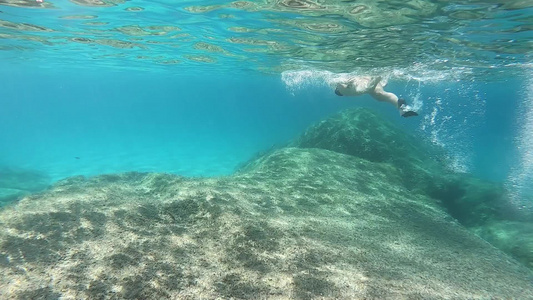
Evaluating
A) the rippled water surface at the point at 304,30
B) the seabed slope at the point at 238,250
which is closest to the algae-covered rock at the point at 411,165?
the seabed slope at the point at 238,250

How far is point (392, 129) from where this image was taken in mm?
17719

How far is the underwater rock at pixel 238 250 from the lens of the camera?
11.6 ft

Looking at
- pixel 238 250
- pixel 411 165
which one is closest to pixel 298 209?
pixel 238 250

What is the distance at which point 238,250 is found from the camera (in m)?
4.42

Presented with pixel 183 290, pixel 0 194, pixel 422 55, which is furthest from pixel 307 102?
pixel 183 290

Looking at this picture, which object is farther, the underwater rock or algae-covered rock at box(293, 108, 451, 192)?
algae-covered rock at box(293, 108, 451, 192)

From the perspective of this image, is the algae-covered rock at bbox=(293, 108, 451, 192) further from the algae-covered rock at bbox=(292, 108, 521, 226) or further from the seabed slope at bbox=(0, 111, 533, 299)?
the seabed slope at bbox=(0, 111, 533, 299)

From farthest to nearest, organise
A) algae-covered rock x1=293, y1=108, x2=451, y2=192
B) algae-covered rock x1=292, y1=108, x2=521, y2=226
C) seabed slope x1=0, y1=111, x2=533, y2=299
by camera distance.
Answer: algae-covered rock x1=293, y1=108, x2=451, y2=192
algae-covered rock x1=292, y1=108, x2=521, y2=226
seabed slope x1=0, y1=111, x2=533, y2=299

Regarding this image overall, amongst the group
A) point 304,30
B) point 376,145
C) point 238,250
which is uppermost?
point 304,30

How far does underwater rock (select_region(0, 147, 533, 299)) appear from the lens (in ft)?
11.6

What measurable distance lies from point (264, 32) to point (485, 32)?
37.1ft

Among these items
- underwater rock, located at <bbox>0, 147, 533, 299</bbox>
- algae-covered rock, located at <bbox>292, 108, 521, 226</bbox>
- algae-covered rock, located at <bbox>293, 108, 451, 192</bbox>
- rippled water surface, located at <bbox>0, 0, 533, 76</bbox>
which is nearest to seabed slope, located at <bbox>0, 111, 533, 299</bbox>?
underwater rock, located at <bbox>0, 147, 533, 299</bbox>

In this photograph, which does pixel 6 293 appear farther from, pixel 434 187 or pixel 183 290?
pixel 434 187

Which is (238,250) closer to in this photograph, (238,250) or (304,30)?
(238,250)
